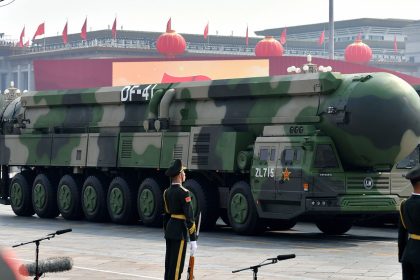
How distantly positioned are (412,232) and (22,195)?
2347 centimetres

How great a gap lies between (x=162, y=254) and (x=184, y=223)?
651 cm

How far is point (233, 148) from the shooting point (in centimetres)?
2659

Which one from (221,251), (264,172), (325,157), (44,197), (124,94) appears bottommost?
(221,251)

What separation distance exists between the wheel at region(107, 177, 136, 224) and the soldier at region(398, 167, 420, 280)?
18471mm

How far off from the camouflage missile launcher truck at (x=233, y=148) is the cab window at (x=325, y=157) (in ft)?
0.07

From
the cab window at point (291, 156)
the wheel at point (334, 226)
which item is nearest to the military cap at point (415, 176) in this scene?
the cab window at point (291, 156)

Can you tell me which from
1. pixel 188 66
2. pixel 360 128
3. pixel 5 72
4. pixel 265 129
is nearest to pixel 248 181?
pixel 265 129

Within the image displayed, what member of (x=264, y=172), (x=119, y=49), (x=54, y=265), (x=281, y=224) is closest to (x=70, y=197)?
(x=281, y=224)

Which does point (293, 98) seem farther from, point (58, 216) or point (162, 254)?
point (58, 216)

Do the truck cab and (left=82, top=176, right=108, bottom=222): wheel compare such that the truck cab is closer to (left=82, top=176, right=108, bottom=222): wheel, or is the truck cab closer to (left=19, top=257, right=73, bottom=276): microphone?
(left=82, top=176, right=108, bottom=222): wheel

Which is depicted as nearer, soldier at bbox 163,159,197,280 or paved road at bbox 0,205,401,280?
soldier at bbox 163,159,197,280

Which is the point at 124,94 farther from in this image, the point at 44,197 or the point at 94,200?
the point at 44,197

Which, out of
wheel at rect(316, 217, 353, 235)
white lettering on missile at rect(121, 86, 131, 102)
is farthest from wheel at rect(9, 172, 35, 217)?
wheel at rect(316, 217, 353, 235)

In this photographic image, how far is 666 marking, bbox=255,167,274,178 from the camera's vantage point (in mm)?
25438
